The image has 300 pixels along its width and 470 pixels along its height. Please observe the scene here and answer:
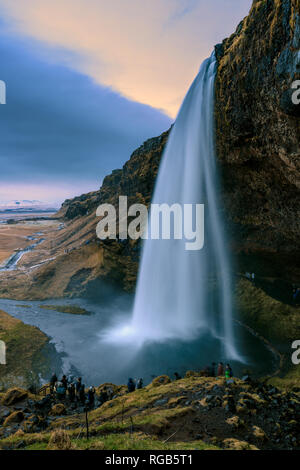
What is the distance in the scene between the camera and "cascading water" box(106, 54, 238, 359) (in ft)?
103

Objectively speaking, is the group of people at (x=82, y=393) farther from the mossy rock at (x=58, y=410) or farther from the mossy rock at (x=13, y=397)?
the mossy rock at (x=13, y=397)

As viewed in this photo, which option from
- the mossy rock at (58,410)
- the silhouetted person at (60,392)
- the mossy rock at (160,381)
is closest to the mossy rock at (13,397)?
the silhouetted person at (60,392)

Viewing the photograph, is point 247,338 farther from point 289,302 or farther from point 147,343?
point 147,343

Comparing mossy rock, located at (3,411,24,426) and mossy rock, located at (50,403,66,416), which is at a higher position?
mossy rock, located at (3,411,24,426)

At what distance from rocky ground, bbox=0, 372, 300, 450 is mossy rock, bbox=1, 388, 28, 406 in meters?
0.03

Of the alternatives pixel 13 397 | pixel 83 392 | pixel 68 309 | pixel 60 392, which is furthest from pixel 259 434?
pixel 68 309

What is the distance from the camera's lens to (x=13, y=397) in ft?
55.0

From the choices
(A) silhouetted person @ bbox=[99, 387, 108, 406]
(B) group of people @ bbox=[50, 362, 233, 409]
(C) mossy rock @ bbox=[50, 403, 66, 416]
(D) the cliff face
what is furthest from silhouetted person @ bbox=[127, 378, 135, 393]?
(D) the cliff face

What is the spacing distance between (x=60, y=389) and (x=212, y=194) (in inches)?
1232

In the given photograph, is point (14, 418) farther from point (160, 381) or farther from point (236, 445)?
point (236, 445)

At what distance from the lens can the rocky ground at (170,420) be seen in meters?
9.28

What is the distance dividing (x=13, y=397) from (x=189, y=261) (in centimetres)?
3023

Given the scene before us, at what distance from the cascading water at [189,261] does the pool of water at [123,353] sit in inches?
81.2

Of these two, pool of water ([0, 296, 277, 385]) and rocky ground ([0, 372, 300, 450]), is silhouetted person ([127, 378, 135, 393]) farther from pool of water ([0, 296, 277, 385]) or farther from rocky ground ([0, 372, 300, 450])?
pool of water ([0, 296, 277, 385])
